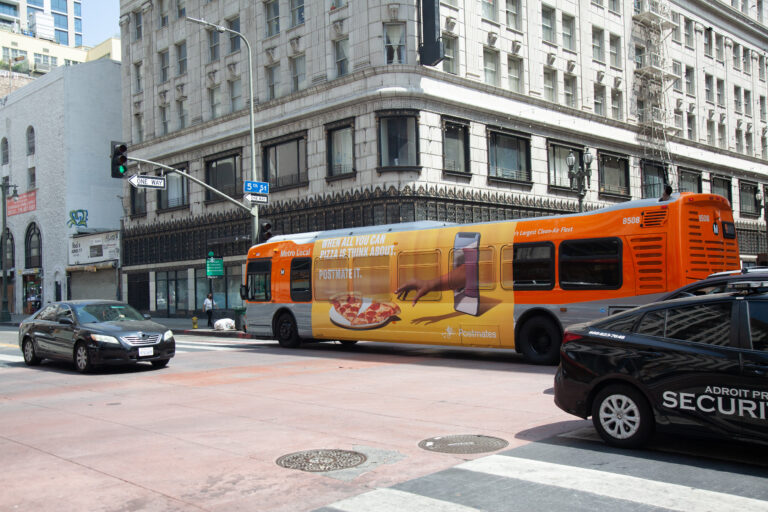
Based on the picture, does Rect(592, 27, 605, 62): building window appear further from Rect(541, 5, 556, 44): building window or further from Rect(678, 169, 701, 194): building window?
Rect(678, 169, 701, 194): building window

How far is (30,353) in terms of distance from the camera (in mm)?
16406

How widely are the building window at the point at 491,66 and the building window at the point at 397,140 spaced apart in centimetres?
569

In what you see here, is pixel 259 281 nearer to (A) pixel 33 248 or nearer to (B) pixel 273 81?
(B) pixel 273 81

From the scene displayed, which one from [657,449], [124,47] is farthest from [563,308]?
[124,47]

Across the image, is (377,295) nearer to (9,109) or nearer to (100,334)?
(100,334)

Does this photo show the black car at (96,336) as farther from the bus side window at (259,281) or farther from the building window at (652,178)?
the building window at (652,178)

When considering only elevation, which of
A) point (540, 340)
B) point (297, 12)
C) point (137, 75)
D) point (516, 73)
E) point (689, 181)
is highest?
point (137, 75)

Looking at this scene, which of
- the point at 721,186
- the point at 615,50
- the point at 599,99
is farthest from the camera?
the point at 721,186

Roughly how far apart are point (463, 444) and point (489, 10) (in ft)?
90.1

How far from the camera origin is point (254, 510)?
17.1ft

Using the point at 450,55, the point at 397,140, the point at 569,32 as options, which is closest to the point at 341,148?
the point at 397,140

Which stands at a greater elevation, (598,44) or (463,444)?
(598,44)

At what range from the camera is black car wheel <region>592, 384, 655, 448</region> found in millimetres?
→ 6594

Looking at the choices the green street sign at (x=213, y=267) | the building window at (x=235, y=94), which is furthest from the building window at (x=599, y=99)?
the green street sign at (x=213, y=267)
